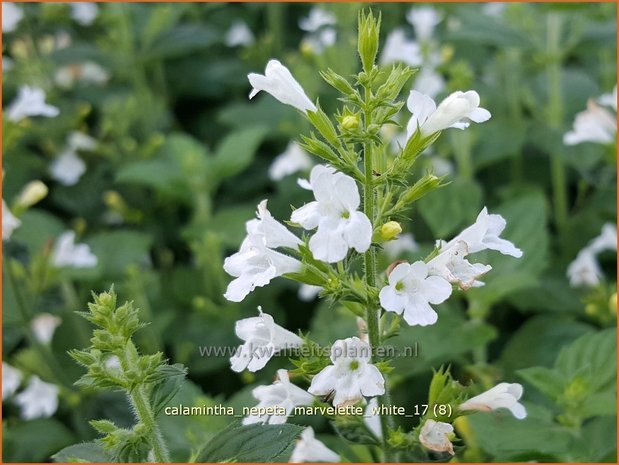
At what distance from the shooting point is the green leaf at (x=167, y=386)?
1305 millimetres

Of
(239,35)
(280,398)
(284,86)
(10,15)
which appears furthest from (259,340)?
(10,15)

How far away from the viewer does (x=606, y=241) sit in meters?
2.60

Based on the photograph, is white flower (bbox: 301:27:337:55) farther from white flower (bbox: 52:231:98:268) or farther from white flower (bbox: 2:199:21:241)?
white flower (bbox: 2:199:21:241)

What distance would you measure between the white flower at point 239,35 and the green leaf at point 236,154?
948mm

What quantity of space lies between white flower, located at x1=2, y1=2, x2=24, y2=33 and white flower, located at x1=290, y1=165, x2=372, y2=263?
2746 mm

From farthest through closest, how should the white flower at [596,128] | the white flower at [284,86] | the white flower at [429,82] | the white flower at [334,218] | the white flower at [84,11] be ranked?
the white flower at [84,11] < the white flower at [429,82] < the white flower at [596,128] < the white flower at [284,86] < the white flower at [334,218]

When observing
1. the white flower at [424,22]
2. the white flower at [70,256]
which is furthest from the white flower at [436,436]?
the white flower at [424,22]

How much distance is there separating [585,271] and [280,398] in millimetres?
1418

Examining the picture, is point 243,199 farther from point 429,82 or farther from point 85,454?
point 85,454

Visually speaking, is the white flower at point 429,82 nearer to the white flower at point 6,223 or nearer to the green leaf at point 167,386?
the white flower at point 6,223

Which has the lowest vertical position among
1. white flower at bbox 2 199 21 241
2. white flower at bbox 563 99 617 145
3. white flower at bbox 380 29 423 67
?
white flower at bbox 2 199 21 241

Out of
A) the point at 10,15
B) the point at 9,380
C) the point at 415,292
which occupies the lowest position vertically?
the point at 9,380

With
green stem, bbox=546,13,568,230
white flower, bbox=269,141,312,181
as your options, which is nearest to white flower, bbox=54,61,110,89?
white flower, bbox=269,141,312,181

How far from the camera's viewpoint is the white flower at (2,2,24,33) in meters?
3.53
